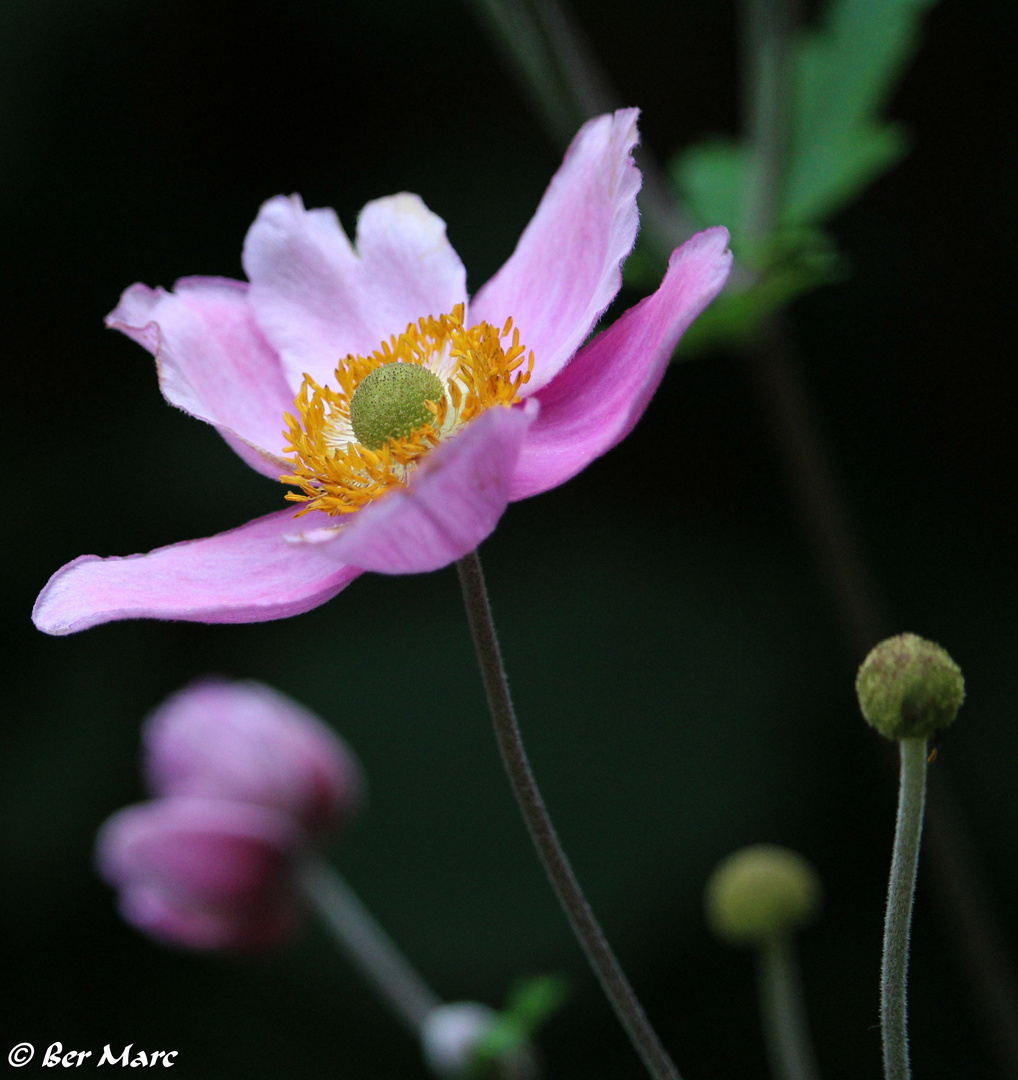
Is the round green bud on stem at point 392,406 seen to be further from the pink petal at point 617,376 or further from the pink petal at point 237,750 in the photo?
the pink petal at point 237,750

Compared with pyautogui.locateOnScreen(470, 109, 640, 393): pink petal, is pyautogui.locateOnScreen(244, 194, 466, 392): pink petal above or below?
above

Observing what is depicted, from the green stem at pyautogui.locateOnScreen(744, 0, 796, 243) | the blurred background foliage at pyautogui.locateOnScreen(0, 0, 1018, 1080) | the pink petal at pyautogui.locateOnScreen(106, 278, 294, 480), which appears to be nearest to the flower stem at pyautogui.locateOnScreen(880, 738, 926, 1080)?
the pink petal at pyautogui.locateOnScreen(106, 278, 294, 480)

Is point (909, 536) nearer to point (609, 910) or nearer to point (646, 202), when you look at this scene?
point (609, 910)

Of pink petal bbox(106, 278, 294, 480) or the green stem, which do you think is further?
the green stem

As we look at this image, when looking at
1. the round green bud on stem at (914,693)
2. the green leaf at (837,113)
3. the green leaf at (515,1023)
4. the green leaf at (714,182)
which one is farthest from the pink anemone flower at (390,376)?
the green leaf at (714,182)

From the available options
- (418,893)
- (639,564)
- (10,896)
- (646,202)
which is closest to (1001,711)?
(639,564)

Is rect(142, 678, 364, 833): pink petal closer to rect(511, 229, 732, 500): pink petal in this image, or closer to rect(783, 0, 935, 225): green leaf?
rect(511, 229, 732, 500): pink petal

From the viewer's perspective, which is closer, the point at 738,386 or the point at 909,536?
the point at 909,536
